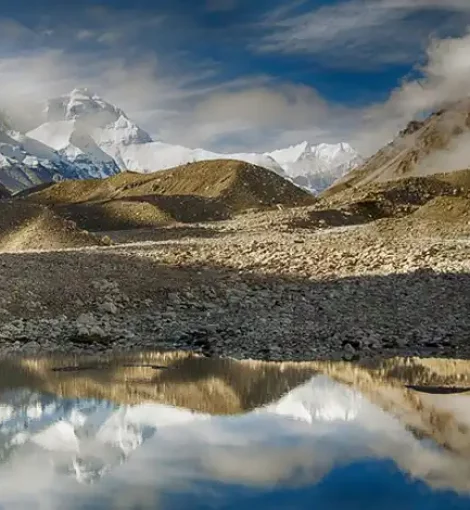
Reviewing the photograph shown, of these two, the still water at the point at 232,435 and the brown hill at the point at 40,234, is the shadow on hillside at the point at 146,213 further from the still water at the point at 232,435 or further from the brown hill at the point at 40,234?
the still water at the point at 232,435

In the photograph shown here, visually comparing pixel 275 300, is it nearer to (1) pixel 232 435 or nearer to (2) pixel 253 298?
(2) pixel 253 298

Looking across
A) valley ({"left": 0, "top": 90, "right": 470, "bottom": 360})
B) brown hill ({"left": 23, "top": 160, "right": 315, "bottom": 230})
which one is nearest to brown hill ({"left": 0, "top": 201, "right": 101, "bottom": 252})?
valley ({"left": 0, "top": 90, "right": 470, "bottom": 360})

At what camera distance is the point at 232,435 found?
38.7ft

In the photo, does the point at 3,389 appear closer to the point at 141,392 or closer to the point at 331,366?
the point at 141,392

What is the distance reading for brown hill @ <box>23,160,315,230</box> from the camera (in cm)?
7488

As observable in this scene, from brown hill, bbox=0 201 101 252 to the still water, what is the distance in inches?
1049

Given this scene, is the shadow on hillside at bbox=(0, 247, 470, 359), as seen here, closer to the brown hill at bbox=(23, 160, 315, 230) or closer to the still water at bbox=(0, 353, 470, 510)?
the still water at bbox=(0, 353, 470, 510)

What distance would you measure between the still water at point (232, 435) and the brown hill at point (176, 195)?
55.5m

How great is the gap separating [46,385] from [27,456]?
4.77 metres

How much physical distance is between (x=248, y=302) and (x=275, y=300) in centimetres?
80

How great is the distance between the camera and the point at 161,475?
31.9 feet

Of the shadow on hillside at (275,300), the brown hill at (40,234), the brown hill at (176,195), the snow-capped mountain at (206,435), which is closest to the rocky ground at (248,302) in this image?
the shadow on hillside at (275,300)

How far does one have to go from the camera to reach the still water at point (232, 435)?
9.26 m

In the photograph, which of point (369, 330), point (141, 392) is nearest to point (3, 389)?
point (141, 392)
